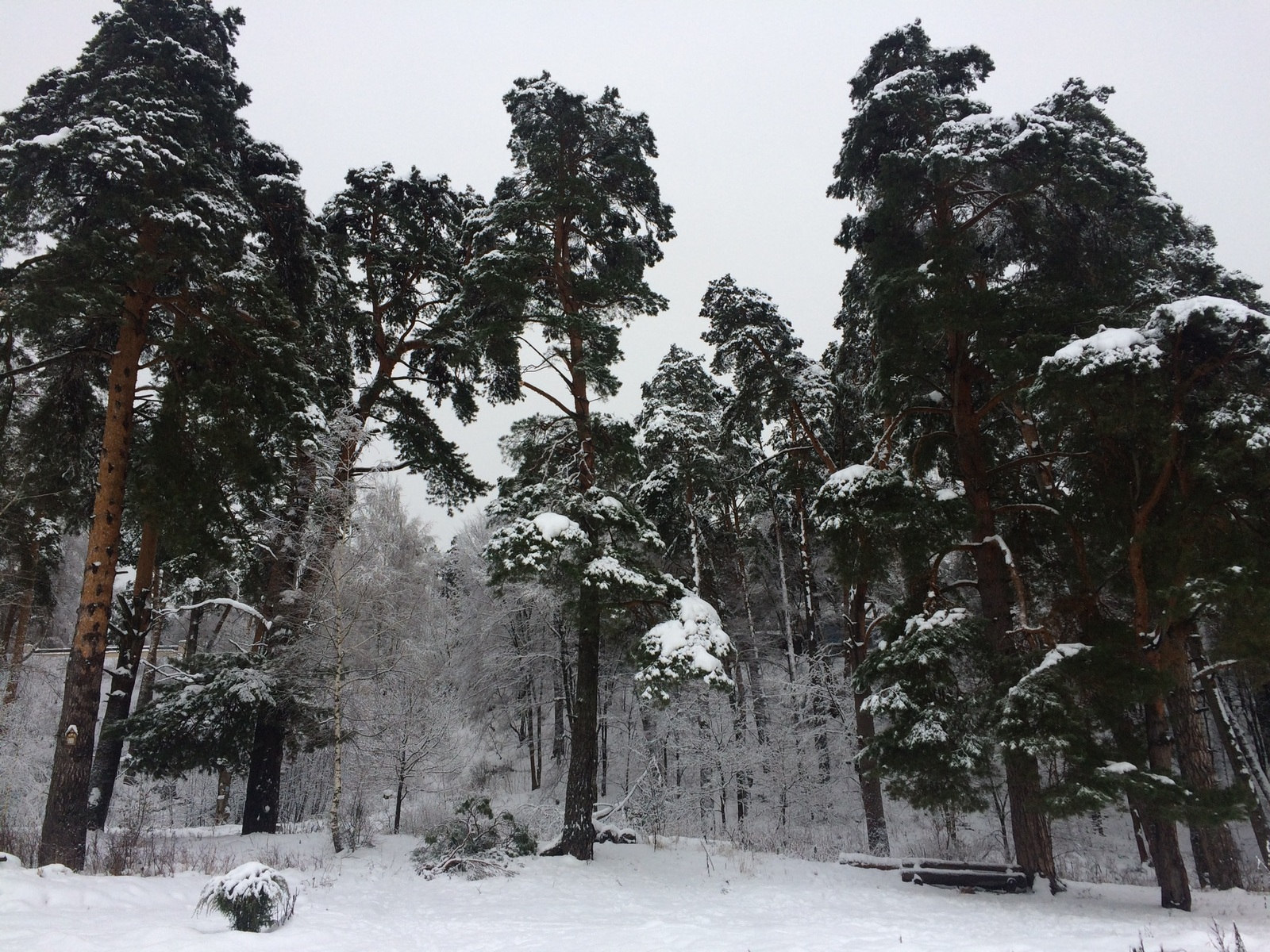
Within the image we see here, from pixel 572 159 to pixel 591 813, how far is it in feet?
41.7

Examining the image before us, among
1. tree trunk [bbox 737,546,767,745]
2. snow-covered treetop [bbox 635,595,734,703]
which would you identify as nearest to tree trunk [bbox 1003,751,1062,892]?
snow-covered treetop [bbox 635,595,734,703]

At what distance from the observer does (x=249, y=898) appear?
6.02 metres

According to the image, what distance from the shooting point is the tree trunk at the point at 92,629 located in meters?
8.81

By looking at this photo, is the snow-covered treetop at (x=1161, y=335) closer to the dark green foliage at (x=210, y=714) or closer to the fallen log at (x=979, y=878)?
the fallen log at (x=979, y=878)

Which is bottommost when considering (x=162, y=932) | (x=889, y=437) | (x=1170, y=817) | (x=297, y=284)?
(x=162, y=932)

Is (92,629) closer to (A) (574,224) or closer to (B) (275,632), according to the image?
(B) (275,632)

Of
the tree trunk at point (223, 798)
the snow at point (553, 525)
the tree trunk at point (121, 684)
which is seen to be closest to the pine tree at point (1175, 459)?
the snow at point (553, 525)

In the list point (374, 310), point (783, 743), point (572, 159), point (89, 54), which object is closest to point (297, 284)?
point (374, 310)

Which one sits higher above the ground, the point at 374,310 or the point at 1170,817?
the point at 374,310

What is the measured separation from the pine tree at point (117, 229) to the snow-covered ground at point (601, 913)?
329 cm

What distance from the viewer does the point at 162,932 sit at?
5500 millimetres

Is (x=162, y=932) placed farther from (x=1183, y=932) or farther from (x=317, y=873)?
(x=1183, y=932)

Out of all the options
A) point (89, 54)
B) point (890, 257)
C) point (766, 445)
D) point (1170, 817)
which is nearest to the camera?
point (1170, 817)

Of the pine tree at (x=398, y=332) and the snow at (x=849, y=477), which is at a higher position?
the pine tree at (x=398, y=332)
